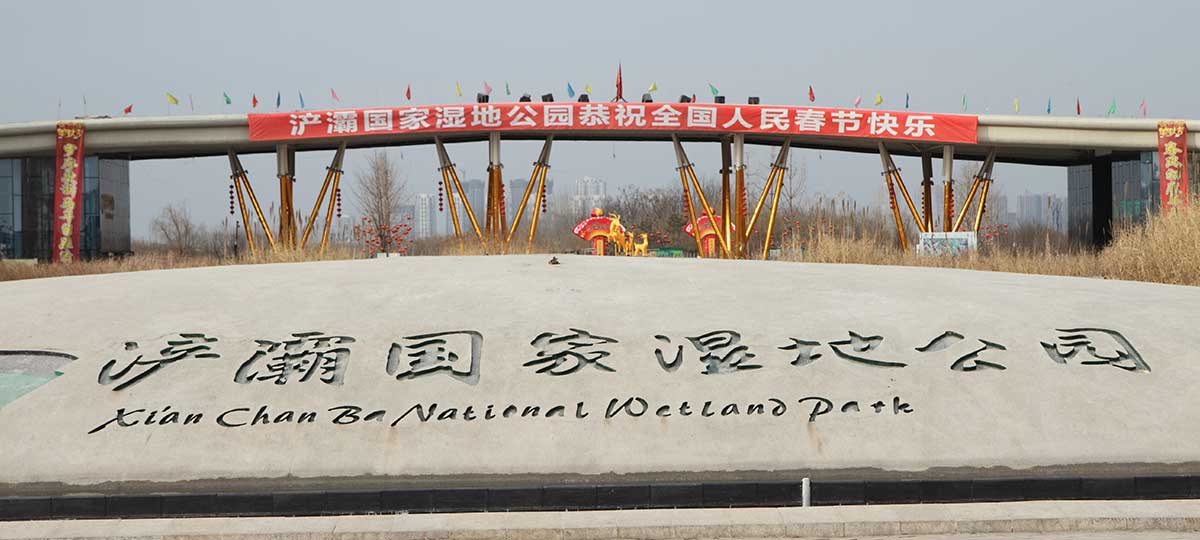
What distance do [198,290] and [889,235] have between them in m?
17.1

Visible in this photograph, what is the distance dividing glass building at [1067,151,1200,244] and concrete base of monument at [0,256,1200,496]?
1370cm

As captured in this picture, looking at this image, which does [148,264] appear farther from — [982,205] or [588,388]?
[982,205]

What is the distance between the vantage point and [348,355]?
6.86 metres

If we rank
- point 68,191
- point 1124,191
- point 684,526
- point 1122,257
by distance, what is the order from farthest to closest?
point 1124,191 < point 68,191 < point 1122,257 < point 684,526

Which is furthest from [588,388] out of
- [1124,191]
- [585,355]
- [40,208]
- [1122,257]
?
[40,208]

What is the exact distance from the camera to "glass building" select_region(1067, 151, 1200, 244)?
21469mm

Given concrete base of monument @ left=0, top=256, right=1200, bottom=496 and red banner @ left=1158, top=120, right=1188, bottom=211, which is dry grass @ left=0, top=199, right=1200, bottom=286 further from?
red banner @ left=1158, top=120, right=1188, bottom=211

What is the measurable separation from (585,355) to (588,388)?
420 millimetres

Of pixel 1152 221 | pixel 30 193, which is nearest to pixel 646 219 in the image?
pixel 30 193

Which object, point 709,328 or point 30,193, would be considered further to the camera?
point 30,193

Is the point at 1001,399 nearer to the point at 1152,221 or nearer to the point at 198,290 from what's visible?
the point at 198,290

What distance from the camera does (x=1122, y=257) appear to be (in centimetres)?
1241

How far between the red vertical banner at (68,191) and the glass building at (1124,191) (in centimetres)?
2324

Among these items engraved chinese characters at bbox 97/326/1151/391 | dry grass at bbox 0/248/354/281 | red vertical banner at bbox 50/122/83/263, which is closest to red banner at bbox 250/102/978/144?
dry grass at bbox 0/248/354/281
